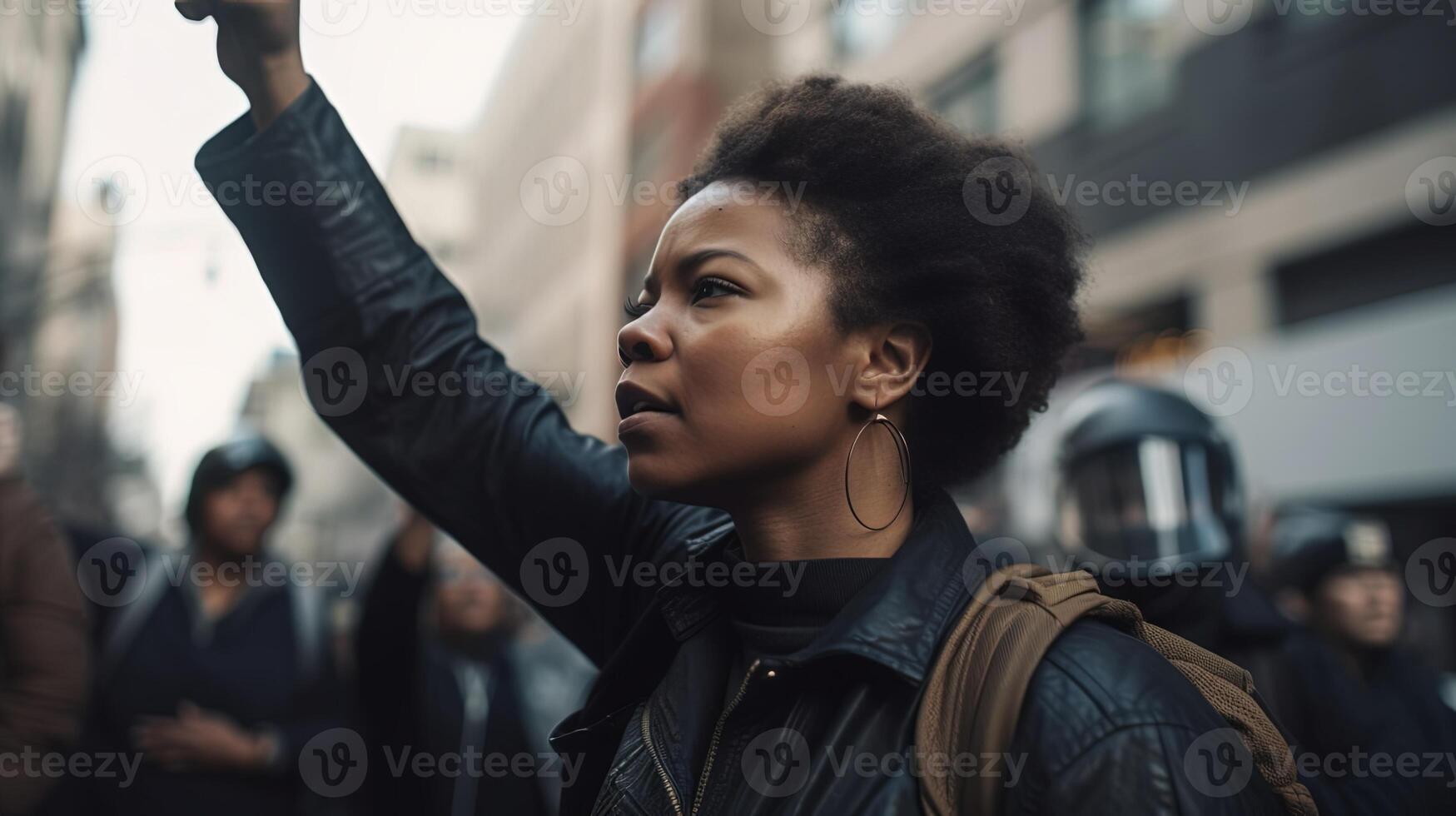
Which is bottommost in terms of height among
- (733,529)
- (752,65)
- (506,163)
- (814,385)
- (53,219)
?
(733,529)

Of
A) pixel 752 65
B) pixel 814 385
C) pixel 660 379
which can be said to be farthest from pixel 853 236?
pixel 752 65

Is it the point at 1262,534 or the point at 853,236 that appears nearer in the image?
the point at 853,236

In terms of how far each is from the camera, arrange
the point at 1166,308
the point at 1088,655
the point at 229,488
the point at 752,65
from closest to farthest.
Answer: the point at 1088,655 < the point at 229,488 < the point at 1166,308 < the point at 752,65

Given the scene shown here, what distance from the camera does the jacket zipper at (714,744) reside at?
59.9 inches

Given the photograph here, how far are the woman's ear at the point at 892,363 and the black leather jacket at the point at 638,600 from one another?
0.18m

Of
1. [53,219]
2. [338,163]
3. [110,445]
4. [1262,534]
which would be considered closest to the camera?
[338,163]

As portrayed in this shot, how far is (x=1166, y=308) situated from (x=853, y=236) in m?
10.8

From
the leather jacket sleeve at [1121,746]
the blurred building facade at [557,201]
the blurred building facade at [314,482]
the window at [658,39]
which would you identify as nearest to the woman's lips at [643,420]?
the leather jacket sleeve at [1121,746]

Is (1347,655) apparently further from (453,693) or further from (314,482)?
(314,482)

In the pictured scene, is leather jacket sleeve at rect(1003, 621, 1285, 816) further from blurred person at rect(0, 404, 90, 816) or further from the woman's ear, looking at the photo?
blurred person at rect(0, 404, 90, 816)

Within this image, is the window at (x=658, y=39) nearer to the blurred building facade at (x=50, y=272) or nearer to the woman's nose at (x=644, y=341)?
the blurred building facade at (x=50, y=272)

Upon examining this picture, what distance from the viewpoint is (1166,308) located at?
1168 cm

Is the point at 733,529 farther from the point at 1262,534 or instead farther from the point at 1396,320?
the point at 1396,320

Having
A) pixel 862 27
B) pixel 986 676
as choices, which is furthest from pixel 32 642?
pixel 862 27
